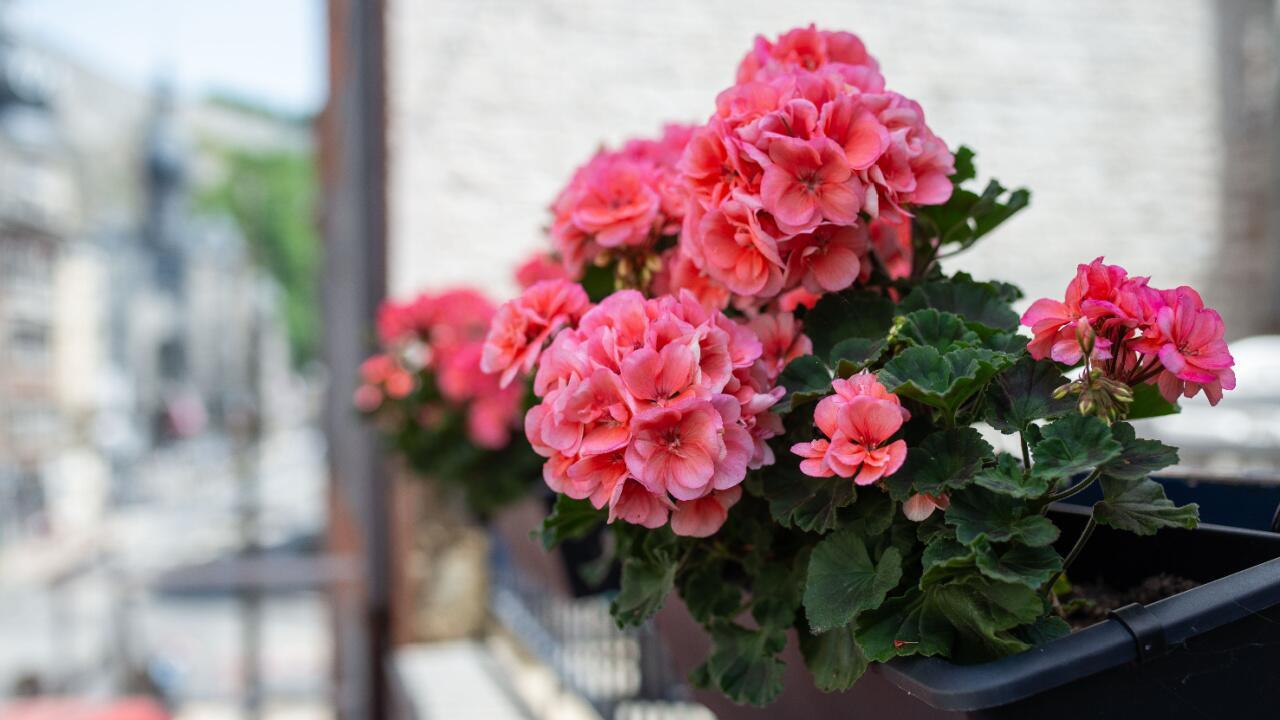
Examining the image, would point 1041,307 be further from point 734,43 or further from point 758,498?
point 734,43

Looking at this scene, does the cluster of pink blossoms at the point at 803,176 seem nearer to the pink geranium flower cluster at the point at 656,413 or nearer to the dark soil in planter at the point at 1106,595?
the pink geranium flower cluster at the point at 656,413

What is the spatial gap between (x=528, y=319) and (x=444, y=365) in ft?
4.27

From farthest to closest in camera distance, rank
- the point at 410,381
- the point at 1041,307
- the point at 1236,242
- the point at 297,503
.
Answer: the point at 297,503 < the point at 1236,242 < the point at 410,381 < the point at 1041,307

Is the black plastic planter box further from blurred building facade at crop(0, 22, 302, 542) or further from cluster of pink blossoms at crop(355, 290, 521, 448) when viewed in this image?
blurred building facade at crop(0, 22, 302, 542)

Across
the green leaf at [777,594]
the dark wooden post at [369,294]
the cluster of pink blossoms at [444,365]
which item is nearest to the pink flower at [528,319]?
the green leaf at [777,594]

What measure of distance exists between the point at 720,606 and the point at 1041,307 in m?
0.28

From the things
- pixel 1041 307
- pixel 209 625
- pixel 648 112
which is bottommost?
pixel 209 625

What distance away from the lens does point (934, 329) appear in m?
0.57

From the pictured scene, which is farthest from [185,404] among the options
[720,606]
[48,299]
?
[720,606]

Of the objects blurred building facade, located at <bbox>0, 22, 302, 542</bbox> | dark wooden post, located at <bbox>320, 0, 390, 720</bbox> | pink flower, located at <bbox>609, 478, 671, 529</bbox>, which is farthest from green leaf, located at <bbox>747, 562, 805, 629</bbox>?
blurred building facade, located at <bbox>0, 22, 302, 542</bbox>

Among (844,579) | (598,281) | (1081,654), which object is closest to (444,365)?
(598,281)

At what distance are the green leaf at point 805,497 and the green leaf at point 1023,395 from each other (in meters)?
0.09

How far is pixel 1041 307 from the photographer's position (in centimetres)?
53

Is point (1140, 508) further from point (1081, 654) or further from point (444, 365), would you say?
point (444, 365)
